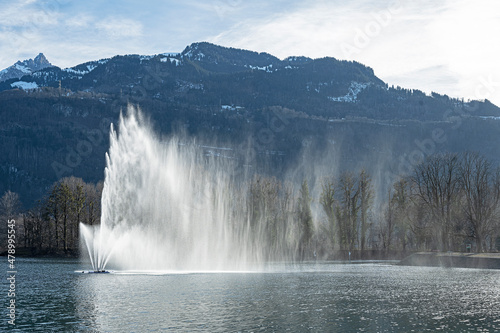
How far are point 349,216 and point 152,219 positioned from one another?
200ft

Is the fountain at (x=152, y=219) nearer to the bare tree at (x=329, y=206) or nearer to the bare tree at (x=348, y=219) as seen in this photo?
the bare tree at (x=329, y=206)

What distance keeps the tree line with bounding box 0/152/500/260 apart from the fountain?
16972mm

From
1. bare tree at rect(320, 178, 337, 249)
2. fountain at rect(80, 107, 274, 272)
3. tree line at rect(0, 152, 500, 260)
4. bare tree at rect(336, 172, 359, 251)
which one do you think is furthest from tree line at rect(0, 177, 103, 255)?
bare tree at rect(336, 172, 359, 251)

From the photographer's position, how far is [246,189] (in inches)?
4948

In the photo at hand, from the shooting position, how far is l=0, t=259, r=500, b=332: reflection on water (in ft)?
97.8

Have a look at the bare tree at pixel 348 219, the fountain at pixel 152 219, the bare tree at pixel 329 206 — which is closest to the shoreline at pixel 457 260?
the bare tree at pixel 348 219

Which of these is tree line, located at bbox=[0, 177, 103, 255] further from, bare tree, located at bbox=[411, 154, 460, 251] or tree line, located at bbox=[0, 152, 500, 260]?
bare tree, located at bbox=[411, 154, 460, 251]

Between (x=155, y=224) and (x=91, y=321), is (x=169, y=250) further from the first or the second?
(x=91, y=321)

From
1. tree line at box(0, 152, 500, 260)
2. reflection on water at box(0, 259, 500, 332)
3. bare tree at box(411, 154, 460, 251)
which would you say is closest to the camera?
reflection on water at box(0, 259, 500, 332)

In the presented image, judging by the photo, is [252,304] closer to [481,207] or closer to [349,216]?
[481,207]

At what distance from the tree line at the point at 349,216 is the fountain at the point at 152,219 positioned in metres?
Answer: 17.0

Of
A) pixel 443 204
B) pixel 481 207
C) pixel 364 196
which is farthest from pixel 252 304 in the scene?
pixel 364 196

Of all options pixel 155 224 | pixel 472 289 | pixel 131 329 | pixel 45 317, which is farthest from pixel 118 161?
pixel 472 289

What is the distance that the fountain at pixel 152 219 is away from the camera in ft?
214
